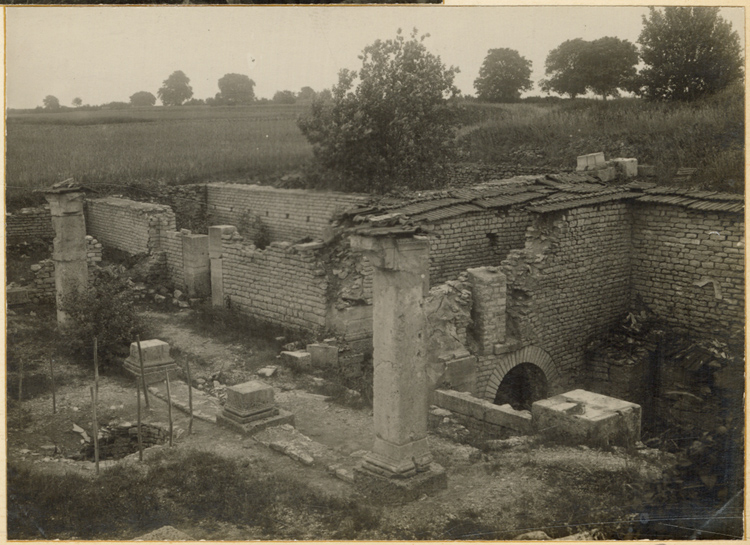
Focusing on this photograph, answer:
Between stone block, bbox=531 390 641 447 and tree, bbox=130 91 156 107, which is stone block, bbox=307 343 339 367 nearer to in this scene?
stone block, bbox=531 390 641 447

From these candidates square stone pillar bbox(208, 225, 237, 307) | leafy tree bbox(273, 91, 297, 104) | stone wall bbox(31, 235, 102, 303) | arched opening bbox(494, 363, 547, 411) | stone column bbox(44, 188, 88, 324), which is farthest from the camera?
square stone pillar bbox(208, 225, 237, 307)

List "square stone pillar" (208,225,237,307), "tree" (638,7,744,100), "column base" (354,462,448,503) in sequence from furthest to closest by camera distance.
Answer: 1. "square stone pillar" (208,225,237,307)
2. "tree" (638,7,744,100)
3. "column base" (354,462,448,503)

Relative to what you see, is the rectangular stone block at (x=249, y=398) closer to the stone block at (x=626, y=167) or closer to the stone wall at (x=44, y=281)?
the stone wall at (x=44, y=281)

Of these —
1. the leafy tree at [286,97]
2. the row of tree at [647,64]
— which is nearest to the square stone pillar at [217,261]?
the leafy tree at [286,97]

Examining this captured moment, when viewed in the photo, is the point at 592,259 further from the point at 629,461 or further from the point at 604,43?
the point at 629,461

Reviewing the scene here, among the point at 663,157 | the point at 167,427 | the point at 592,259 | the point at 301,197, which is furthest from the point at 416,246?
the point at 301,197

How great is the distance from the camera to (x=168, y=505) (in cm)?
758

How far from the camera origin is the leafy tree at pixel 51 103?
29.1ft

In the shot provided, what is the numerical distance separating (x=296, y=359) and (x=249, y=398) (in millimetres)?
2616

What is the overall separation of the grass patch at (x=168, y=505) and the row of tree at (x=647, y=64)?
20.2 feet

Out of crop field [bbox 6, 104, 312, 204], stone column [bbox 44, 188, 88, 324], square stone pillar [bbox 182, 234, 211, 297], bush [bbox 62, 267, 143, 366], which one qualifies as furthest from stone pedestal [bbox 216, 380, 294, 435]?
square stone pillar [bbox 182, 234, 211, 297]

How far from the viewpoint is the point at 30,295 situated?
1474cm

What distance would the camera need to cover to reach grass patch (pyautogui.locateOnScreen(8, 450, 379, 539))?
714cm

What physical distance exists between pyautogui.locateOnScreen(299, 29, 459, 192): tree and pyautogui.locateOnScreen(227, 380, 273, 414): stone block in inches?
388
